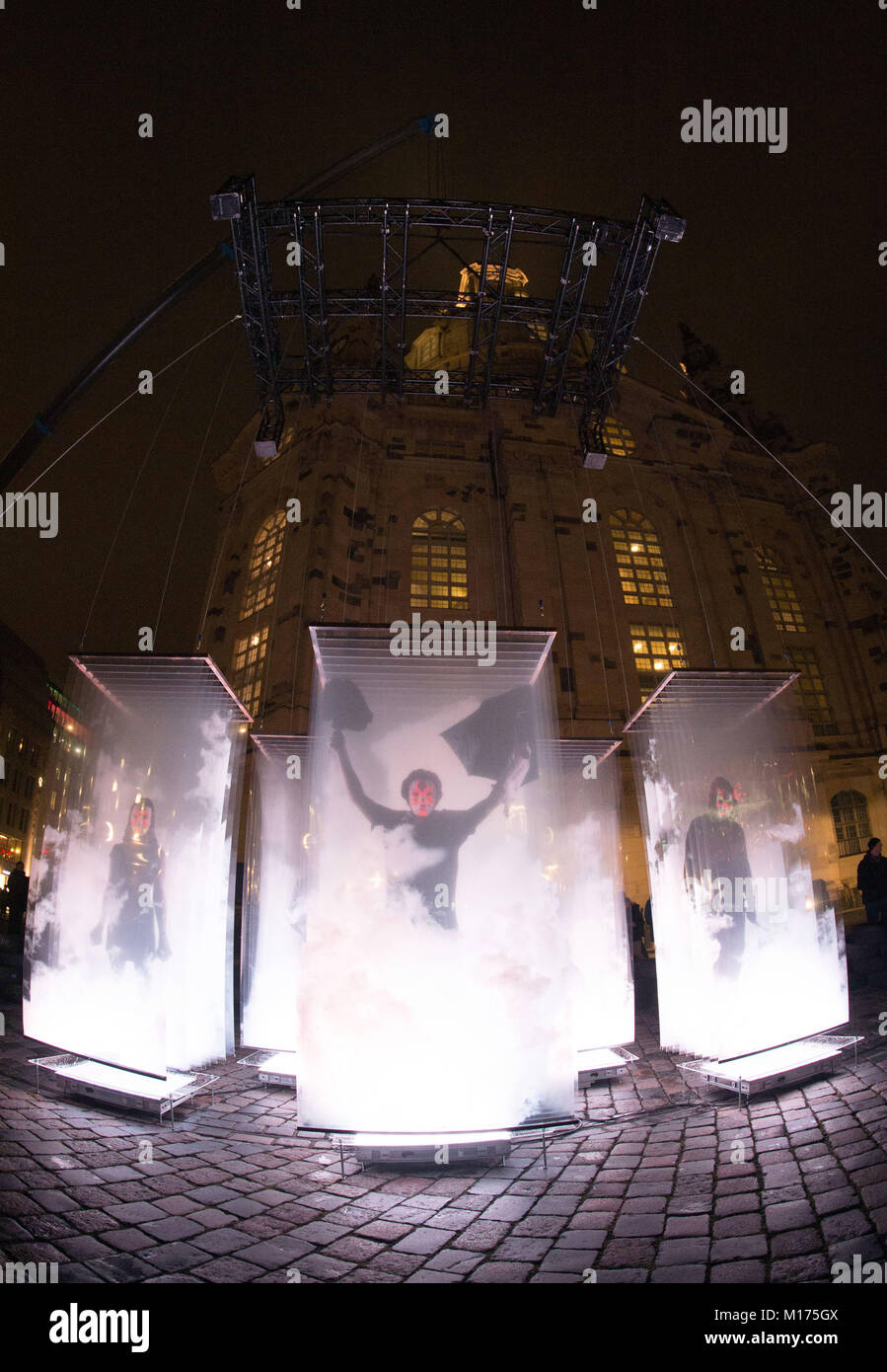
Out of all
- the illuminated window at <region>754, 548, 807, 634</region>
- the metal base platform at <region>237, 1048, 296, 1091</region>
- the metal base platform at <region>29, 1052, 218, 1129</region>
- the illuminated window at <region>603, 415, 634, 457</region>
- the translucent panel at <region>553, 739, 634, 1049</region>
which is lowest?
the metal base platform at <region>237, 1048, 296, 1091</region>

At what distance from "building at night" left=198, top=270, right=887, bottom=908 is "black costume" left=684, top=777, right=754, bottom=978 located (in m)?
9.74

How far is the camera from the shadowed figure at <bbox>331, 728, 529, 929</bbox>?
5254mm

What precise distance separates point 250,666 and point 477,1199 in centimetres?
1645

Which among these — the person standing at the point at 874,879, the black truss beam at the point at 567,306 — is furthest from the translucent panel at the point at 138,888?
the black truss beam at the point at 567,306

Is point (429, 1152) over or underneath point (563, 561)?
underneath

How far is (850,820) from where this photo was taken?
19.6m

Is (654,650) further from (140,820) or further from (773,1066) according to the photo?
(140,820)

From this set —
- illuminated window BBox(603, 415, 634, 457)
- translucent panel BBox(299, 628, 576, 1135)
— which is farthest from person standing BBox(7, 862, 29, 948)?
illuminated window BBox(603, 415, 634, 457)

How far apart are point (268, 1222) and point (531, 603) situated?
1640 centimetres

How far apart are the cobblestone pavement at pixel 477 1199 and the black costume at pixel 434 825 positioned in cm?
214

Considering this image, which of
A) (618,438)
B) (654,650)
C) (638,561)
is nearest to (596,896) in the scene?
(654,650)

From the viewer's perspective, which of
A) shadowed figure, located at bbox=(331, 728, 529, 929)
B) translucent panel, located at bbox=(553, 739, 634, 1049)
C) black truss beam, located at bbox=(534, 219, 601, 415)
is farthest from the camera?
black truss beam, located at bbox=(534, 219, 601, 415)

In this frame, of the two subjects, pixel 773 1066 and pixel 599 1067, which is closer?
pixel 773 1066

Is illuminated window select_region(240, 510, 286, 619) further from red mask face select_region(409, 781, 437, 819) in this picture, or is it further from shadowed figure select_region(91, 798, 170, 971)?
red mask face select_region(409, 781, 437, 819)
